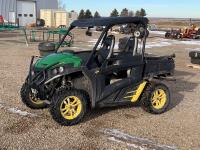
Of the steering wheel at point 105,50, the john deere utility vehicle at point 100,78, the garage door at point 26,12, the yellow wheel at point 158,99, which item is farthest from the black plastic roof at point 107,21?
the garage door at point 26,12

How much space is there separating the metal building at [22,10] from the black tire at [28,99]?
42.8 m

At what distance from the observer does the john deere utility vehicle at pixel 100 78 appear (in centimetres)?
580

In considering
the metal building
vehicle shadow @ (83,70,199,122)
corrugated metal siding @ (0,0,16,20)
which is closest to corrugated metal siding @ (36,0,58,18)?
the metal building

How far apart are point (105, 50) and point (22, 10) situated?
149 ft

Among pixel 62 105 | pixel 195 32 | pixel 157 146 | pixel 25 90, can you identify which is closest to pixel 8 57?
pixel 25 90

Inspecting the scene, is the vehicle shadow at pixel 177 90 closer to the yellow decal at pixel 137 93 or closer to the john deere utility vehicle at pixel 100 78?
the john deere utility vehicle at pixel 100 78

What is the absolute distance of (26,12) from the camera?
164 feet

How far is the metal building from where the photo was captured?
154 feet

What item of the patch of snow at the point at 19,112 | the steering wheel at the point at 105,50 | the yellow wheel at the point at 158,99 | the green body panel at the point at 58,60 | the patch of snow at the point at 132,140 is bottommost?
the patch of snow at the point at 132,140

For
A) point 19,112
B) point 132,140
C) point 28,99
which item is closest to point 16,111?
point 19,112

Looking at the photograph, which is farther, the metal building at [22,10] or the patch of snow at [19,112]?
the metal building at [22,10]

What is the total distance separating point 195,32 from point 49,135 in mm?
28006

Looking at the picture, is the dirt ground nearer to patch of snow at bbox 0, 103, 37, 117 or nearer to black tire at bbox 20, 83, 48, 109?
patch of snow at bbox 0, 103, 37, 117

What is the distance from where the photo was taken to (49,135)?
5.42 metres
